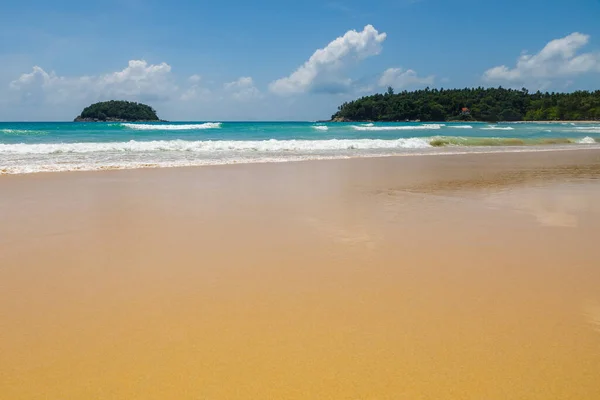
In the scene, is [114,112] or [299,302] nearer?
[299,302]

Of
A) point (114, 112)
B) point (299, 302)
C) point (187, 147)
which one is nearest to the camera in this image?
point (299, 302)

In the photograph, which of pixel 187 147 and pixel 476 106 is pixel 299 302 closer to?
pixel 187 147

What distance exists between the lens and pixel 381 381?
6.33ft

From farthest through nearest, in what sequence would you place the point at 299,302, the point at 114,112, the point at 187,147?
the point at 114,112
the point at 187,147
the point at 299,302

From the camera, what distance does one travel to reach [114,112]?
111812 mm

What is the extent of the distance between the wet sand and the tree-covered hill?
370 ft

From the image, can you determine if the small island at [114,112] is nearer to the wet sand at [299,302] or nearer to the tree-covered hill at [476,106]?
the tree-covered hill at [476,106]

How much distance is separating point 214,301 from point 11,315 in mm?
1137

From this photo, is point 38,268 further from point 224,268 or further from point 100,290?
point 224,268

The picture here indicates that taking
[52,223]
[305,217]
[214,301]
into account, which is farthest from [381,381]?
[52,223]

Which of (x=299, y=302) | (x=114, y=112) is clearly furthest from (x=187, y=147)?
(x=114, y=112)

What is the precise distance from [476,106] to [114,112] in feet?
302

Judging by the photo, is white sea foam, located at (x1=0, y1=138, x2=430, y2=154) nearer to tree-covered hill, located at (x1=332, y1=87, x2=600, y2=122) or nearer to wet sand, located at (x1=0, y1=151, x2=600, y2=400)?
wet sand, located at (x1=0, y1=151, x2=600, y2=400)

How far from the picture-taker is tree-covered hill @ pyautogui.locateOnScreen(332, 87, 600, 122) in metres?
102
